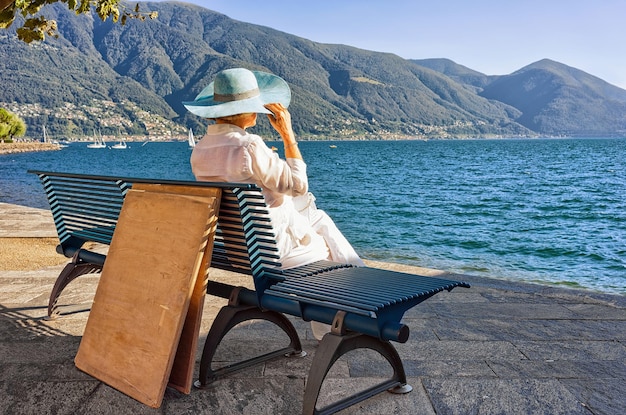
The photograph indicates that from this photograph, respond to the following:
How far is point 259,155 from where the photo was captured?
10.4 feet

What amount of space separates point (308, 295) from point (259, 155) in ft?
2.65

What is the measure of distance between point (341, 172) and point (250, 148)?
184ft

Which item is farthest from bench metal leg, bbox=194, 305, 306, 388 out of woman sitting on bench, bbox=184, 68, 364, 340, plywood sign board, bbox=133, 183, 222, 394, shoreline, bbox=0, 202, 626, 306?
shoreline, bbox=0, 202, 626, 306

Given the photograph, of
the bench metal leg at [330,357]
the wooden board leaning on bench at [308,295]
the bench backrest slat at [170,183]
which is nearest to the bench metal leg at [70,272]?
the bench backrest slat at [170,183]

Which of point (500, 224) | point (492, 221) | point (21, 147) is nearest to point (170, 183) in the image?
point (500, 224)

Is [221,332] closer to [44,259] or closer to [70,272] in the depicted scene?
[70,272]

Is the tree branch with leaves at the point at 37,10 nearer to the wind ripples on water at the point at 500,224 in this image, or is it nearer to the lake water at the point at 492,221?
the lake water at the point at 492,221

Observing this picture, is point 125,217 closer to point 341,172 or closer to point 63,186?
point 63,186

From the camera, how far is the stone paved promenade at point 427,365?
10.0 ft

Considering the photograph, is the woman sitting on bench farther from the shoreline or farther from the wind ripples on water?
the wind ripples on water

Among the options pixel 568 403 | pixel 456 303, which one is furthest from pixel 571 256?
pixel 568 403

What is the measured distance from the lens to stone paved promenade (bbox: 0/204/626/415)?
3.05m

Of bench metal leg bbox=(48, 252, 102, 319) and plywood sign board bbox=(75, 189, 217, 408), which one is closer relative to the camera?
plywood sign board bbox=(75, 189, 217, 408)

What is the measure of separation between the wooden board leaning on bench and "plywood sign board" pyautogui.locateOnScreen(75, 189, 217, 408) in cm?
16
